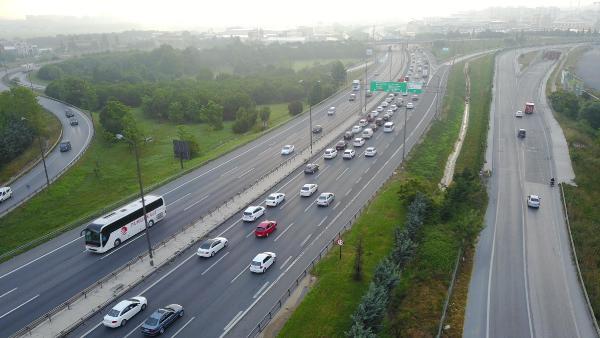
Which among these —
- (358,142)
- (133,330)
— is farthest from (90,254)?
(358,142)

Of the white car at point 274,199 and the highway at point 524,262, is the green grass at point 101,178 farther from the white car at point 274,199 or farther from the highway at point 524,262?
the highway at point 524,262

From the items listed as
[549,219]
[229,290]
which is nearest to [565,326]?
[549,219]

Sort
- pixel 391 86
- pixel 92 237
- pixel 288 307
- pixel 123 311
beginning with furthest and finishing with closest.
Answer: pixel 391 86
pixel 92 237
pixel 288 307
pixel 123 311

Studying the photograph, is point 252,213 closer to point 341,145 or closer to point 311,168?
point 311,168

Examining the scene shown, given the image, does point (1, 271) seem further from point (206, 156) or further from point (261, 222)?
point (206, 156)

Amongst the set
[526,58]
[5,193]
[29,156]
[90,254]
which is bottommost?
[5,193]

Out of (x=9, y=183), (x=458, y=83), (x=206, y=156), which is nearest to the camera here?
(x=9, y=183)

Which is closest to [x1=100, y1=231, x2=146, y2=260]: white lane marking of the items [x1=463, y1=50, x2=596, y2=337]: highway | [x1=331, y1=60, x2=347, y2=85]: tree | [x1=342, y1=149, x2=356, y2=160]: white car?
[x1=463, y1=50, x2=596, y2=337]: highway
